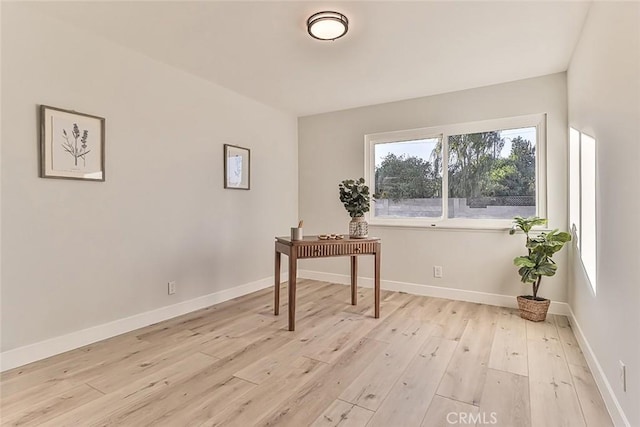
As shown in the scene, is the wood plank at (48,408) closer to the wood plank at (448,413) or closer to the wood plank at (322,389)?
the wood plank at (322,389)

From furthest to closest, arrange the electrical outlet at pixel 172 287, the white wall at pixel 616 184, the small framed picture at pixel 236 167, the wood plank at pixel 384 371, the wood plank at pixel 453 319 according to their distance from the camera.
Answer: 1. the small framed picture at pixel 236 167
2. the electrical outlet at pixel 172 287
3. the wood plank at pixel 453 319
4. the wood plank at pixel 384 371
5. the white wall at pixel 616 184

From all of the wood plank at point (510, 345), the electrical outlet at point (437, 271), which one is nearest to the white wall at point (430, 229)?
the electrical outlet at point (437, 271)

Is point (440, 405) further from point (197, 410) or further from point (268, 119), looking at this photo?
point (268, 119)

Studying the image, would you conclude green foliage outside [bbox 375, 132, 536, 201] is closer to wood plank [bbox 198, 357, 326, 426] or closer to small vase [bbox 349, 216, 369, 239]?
small vase [bbox 349, 216, 369, 239]

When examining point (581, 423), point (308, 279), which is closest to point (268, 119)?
point (308, 279)

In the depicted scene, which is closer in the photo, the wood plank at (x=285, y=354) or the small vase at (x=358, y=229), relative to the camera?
the wood plank at (x=285, y=354)

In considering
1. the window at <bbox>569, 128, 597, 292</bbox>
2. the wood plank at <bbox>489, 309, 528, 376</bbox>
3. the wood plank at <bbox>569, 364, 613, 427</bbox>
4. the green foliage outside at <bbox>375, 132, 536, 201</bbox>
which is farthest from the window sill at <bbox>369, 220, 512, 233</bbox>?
the wood plank at <bbox>569, 364, 613, 427</bbox>

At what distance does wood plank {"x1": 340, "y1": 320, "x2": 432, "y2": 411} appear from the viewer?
1862mm

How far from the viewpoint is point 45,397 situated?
1.86 metres

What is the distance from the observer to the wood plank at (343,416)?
1635 mm

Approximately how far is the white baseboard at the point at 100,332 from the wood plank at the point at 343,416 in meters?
1.96

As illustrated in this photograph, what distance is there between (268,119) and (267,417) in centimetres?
352

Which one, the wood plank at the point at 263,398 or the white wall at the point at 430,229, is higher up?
the white wall at the point at 430,229

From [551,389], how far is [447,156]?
8.47 feet
